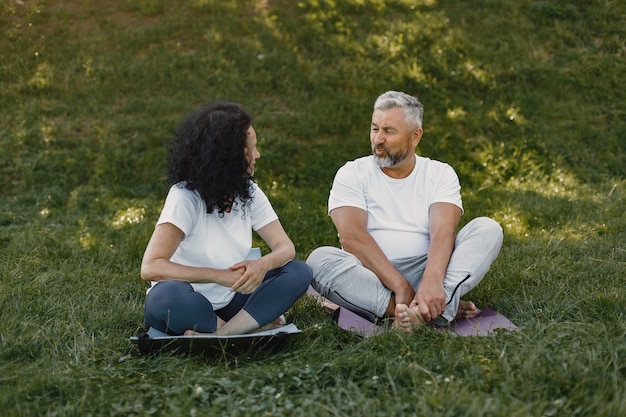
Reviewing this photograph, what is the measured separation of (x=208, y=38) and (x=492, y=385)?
301 inches

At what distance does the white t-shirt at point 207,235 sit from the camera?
4.02m

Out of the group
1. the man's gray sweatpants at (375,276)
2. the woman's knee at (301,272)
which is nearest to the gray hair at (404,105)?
the man's gray sweatpants at (375,276)

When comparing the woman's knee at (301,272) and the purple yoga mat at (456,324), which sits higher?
the woman's knee at (301,272)

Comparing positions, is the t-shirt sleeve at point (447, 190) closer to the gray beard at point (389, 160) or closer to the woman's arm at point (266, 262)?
the gray beard at point (389, 160)

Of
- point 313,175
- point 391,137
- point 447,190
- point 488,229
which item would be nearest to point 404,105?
point 391,137

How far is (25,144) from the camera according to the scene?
27.6 feet

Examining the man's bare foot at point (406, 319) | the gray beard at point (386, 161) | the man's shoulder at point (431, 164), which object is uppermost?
the gray beard at point (386, 161)

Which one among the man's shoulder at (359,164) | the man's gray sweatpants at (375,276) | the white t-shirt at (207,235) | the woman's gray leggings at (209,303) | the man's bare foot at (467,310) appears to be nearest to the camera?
the woman's gray leggings at (209,303)

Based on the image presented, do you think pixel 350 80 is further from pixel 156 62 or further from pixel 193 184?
pixel 193 184

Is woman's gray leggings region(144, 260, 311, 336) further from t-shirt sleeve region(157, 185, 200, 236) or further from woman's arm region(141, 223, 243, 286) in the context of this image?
t-shirt sleeve region(157, 185, 200, 236)

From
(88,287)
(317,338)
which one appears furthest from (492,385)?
(88,287)

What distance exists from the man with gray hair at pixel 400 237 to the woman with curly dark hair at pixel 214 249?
358 millimetres

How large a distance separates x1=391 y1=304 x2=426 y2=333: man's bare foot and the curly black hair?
1027 millimetres

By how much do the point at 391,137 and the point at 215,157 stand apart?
116cm
